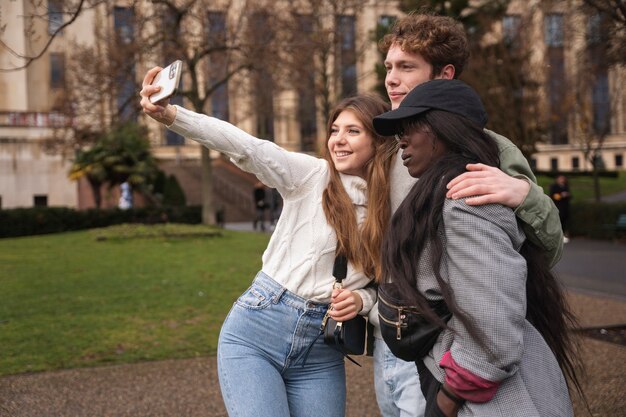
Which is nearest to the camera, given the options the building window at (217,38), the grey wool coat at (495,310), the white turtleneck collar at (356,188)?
the grey wool coat at (495,310)

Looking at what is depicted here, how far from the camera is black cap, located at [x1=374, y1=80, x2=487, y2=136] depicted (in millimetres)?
2289

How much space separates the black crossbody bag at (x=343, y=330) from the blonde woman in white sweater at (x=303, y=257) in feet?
0.13

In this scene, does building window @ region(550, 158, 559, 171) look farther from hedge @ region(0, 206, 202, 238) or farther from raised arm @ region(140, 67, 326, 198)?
raised arm @ region(140, 67, 326, 198)

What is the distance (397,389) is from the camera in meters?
3.05

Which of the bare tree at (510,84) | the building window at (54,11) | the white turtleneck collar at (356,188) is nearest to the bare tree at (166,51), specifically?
the building window at (54,11)

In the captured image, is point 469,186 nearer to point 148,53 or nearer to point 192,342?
point 192,342

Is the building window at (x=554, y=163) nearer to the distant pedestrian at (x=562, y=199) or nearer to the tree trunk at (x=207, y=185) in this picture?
the distant pedestrian at (x=562, y=199)

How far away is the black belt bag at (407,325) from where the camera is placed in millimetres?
2234

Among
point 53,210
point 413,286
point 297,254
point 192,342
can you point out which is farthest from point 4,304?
point 53,210

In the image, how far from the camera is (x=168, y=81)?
276cm

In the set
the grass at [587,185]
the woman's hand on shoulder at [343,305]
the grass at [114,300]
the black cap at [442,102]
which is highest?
the black cap at [442,102]

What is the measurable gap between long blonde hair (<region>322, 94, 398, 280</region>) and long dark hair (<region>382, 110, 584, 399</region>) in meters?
0.63

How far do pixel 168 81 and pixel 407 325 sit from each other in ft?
Result: 4.31

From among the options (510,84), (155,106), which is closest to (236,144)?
(155,106)
